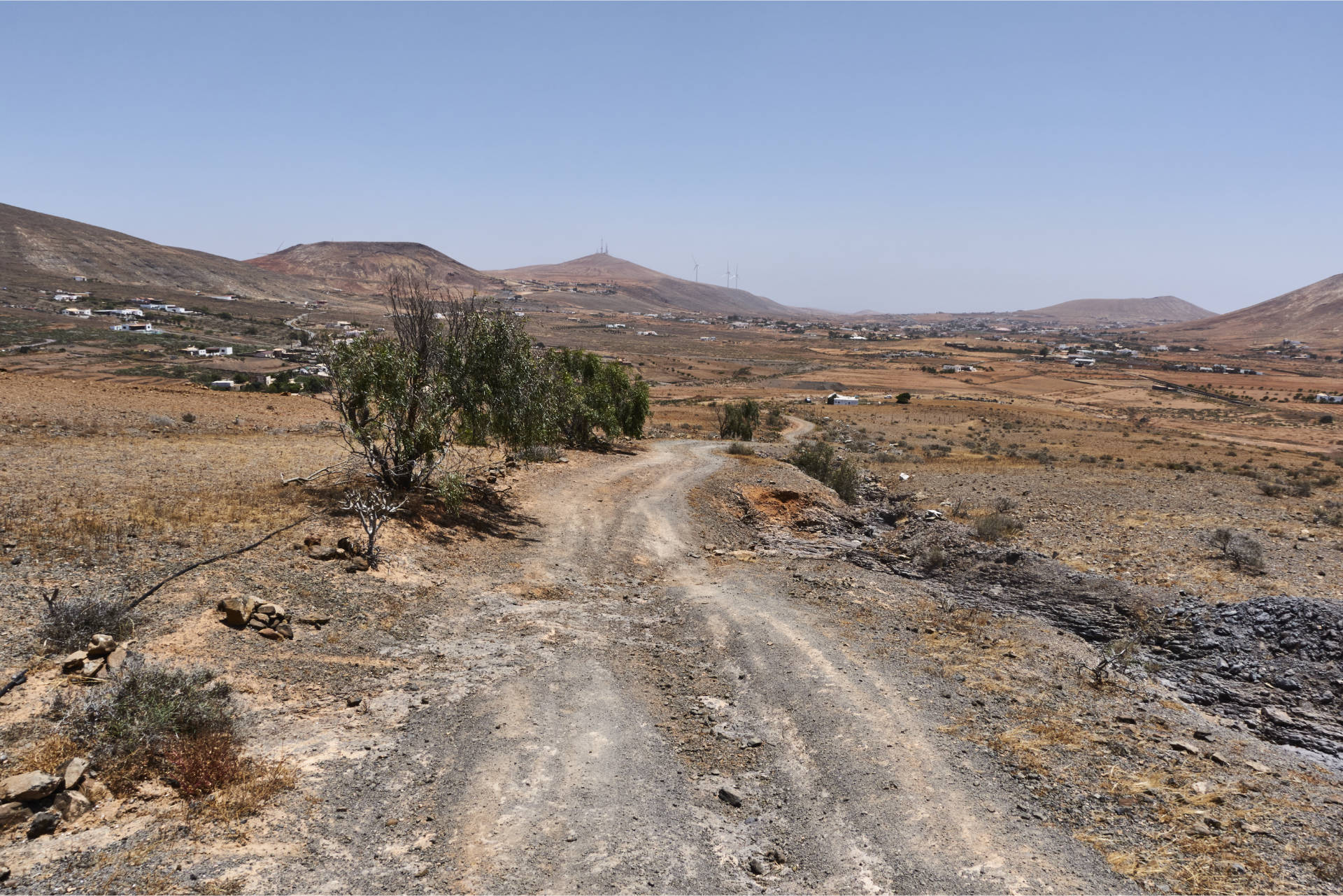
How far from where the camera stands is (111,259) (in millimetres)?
135000

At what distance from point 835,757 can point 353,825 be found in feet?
19.1

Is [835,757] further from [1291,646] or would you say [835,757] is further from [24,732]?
[1291,646]

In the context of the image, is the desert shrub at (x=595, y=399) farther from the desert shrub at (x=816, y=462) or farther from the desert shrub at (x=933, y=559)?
the desert shrub at (x=933, y=559)

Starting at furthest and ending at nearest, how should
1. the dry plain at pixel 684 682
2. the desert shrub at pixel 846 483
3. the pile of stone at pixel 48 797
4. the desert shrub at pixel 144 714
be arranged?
the desert shrub at pixel 846 483
the desert shrub at pixel 144 714
the dry plain at pixel 684 682
the pile of stone at pixel 48 797

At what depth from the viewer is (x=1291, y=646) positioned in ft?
42.2

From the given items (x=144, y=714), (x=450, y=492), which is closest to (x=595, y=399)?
(x=450, y=492)

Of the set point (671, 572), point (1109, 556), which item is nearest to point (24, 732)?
point (671, 572)

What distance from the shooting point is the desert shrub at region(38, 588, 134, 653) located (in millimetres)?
8688

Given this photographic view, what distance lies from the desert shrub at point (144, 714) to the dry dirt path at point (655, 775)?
5.33ft

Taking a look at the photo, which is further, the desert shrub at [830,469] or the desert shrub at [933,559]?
the desert shrub at [830,469]

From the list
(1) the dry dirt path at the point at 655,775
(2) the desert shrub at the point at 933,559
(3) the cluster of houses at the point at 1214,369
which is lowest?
(2) the desert shrub at the point at 933,559

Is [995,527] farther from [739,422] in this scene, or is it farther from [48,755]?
[48,755]

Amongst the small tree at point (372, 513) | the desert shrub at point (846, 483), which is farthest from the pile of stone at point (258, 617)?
the desert shrub at point (846, 483)

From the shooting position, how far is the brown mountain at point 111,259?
12312 centimetres
